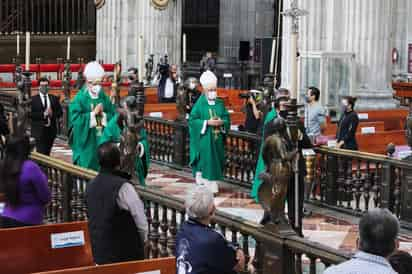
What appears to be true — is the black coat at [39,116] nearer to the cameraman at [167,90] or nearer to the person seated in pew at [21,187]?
the person seated in pew at [21,187]

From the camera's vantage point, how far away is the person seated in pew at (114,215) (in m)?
6.48

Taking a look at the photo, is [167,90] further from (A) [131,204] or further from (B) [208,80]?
(A) [131,204]

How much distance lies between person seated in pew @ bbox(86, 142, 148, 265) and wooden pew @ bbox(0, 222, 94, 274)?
604 millimetres

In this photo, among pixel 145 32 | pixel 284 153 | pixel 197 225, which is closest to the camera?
pixel 197 225

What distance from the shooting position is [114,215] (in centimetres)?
649

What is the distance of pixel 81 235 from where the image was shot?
7.27m

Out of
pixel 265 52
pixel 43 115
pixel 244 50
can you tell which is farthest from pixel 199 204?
pixel 244 50

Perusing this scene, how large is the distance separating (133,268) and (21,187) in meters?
1.77

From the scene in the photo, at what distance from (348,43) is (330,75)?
0.74 meters

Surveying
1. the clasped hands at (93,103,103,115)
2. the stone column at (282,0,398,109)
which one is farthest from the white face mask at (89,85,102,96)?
the stone column at (282,0,398,109)

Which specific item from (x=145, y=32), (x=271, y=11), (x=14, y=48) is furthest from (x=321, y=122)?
(x=271, y=11)

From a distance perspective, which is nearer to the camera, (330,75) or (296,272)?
(296,272)

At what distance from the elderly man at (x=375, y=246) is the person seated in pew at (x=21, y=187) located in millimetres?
3537

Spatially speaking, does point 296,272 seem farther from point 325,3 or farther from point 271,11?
point 271,11
